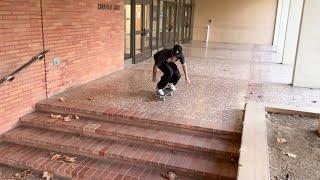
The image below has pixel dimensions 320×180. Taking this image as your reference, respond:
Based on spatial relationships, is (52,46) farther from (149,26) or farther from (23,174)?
(149,26)

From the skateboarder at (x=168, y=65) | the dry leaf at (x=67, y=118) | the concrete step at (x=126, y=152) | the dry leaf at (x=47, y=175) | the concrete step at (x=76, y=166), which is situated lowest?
the dry leaf at (x=47, y=175)

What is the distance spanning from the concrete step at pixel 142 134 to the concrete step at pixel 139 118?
69 mm

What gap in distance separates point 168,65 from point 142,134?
5.89 feet

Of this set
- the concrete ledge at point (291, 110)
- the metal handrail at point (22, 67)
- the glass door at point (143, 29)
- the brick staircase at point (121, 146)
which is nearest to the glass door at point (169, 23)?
the glass door at point (143, 29)

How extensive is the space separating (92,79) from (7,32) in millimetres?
2563

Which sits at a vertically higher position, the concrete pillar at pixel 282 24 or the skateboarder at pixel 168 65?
the concrete pillar at pixel 282 24

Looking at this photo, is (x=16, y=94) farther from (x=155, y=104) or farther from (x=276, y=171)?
(x=276, y=171)

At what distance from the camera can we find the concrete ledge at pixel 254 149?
2.78 metres

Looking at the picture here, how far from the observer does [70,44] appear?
220 inches

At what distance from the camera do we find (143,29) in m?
9.00

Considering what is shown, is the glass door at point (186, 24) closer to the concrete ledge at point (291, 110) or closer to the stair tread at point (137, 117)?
the concrete ledge at point (291, 110)

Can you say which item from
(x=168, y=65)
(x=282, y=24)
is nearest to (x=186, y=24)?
(x=282, y=24)

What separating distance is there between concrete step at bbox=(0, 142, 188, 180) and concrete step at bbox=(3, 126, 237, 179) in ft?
0.26

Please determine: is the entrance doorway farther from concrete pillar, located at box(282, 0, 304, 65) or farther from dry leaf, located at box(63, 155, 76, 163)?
dry leaf, located at box(63, 155, 76, 163)
